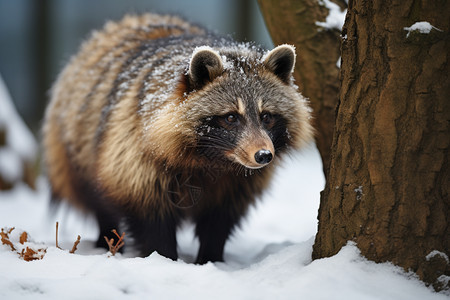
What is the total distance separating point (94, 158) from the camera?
4234mm

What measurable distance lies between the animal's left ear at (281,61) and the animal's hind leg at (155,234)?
4.26ft

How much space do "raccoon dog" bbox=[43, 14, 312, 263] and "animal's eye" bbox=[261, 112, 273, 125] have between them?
13mm

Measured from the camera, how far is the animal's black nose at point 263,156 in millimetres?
3219

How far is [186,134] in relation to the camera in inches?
140

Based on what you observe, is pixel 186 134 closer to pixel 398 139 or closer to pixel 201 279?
pixel 201 279

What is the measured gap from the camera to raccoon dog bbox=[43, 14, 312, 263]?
3.50m

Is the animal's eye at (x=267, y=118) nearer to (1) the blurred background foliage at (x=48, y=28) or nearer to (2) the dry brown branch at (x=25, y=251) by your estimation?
(2) the dry brown branch at (x=25, y=251)

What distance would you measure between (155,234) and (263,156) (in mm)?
1118

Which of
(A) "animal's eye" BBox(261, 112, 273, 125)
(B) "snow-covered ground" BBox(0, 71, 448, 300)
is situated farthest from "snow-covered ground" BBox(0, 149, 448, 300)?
(A) "animal's eye" BBox(261, 112, 273, 125)

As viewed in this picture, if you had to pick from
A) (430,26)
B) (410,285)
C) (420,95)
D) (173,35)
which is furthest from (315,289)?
(173,35)

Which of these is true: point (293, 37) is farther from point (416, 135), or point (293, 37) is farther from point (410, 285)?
point (410, 285)

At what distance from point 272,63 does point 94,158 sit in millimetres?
1602

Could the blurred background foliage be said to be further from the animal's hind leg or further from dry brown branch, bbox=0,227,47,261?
dry brown branch, bbox=0,227,47,261

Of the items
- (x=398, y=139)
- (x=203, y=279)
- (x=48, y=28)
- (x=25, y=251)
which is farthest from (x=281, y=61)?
(x=48, y=28)
